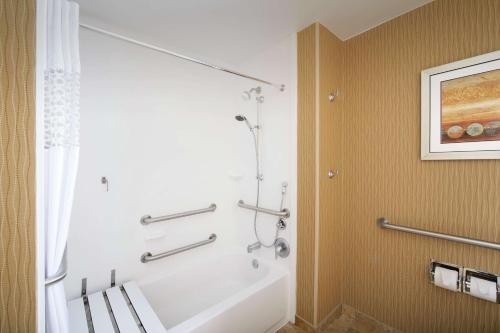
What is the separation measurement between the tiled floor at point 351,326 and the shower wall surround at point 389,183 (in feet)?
0.19

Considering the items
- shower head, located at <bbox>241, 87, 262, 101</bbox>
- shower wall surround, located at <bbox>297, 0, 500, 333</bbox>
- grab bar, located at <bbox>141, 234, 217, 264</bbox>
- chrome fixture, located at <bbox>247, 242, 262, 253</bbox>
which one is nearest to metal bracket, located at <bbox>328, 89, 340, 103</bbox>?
shower wall surround, located at <bbox>297, 0, 500, 333</bbox>

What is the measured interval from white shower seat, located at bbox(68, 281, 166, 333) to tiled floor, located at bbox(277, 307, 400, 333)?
1.06 m

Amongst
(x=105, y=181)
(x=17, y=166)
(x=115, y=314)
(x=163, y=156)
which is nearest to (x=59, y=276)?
(x=17, y=166)

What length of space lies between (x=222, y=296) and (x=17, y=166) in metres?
1.97

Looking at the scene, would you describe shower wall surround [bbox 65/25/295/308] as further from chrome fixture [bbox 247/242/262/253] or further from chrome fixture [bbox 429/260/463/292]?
chrome fixture [bbox 429/260/463/292]

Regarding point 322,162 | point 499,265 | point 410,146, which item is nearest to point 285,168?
point 322,162

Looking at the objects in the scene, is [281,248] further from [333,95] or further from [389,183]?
[333,95]

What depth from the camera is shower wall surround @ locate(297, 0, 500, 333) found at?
125 cm

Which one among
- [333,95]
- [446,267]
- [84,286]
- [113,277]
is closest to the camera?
[446,267]

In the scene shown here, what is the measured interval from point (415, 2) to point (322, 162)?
4.01ft

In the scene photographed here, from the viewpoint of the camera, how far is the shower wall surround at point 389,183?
125 centimetres

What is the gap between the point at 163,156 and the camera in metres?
1.88

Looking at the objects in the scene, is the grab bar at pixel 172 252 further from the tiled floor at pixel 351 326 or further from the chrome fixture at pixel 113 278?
the tiled floor at pixel 351 326

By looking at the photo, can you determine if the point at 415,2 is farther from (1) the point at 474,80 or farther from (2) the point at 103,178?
(2) the point at 103,178
